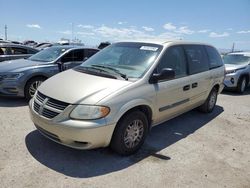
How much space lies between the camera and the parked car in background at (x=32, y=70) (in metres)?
6.12

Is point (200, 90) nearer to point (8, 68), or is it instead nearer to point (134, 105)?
point (134, 105)

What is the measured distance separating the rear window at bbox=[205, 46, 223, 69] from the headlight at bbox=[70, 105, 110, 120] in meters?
3.66

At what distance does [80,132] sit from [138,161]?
106cm

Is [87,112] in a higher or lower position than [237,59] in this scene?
lower

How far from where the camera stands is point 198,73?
17.2 ft

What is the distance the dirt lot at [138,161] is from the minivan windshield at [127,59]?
1.29 metres

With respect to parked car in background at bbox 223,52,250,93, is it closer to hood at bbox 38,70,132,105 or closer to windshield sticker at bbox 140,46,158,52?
windshield sticker at bbox 140,46,158,52

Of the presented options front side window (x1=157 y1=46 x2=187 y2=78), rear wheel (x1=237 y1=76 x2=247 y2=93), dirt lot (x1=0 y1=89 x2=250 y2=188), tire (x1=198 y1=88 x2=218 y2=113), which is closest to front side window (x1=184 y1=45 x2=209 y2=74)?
front side window (x1=157 y1=46 x2=187 y2=78)

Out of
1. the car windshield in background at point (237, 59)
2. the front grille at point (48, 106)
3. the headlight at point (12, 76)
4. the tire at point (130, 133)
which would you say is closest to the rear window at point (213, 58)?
the tire at point (130, 133)

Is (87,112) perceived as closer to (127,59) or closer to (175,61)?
(127,59)

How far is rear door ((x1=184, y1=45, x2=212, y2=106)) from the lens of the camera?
5.03 metres

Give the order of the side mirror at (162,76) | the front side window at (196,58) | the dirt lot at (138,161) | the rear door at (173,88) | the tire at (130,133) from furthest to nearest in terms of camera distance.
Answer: the front side window at (196,58) < the rear door at (173,88) < the side mirror at (162,76) < the tire at (130,133) < the dirt lot at (138,161)

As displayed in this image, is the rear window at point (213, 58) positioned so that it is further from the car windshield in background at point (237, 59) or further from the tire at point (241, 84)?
the car windshield in background at point (237, 59)

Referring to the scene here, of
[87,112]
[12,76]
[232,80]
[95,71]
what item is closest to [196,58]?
[95,71]
